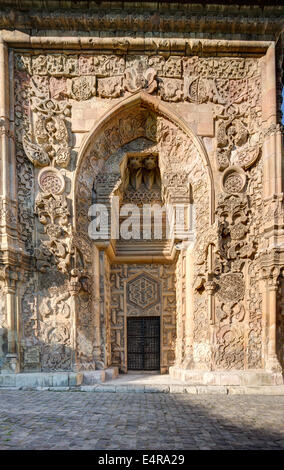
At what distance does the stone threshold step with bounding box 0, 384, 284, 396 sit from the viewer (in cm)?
712

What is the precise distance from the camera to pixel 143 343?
982cm

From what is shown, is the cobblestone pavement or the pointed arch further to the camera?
the pointed arch

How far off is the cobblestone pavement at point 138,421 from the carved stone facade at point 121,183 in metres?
1.56

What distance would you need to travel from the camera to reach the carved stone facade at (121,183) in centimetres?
794

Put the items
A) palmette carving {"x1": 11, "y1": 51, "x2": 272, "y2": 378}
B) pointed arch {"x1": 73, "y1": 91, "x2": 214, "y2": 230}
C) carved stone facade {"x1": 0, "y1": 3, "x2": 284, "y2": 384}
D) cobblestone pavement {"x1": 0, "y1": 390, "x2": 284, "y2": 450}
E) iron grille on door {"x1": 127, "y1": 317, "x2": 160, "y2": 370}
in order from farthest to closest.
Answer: iron grille on door {"x1": 127, "y1": 317, "x2": 160, "y2": 370} → pointed arch {"x1": 73, "y1": 91, "x2": 214, "y2": 230} → palmette carving {"x1": 11, "y1": 51, "x2": 272, "y2": 378} → carved stone facade {"x1": 0, "y1": 3, "x2": 284, "y2": 384} → cobblestone pavement {"x1": 0, "y1": 390, "x2": 284, "y2": 450}

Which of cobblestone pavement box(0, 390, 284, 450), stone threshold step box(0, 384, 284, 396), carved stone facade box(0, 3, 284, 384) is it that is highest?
carved stone facade box(0, 3, 284, 384)

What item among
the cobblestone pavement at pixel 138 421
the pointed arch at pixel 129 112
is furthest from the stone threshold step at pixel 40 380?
the pointed arch at pixel 129 112

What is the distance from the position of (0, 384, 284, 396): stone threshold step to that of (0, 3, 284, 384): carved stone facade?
0.58m

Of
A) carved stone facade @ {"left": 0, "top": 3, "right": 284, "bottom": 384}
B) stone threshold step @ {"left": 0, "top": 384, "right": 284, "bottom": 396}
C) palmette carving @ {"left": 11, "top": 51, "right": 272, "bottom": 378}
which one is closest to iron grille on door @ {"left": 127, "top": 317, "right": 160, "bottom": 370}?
carved stone facade @ {"left": 0, "top": 3, "right": 284, "bottom": 384}

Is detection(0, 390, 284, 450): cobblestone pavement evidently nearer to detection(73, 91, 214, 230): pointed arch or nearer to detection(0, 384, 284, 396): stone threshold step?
detection(0, 384, 284, 396): stone threshold step

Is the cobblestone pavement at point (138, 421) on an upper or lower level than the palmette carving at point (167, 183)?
lower

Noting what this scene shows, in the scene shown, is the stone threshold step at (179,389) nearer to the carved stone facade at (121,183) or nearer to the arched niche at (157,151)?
the carved stone facade at (121,183)
